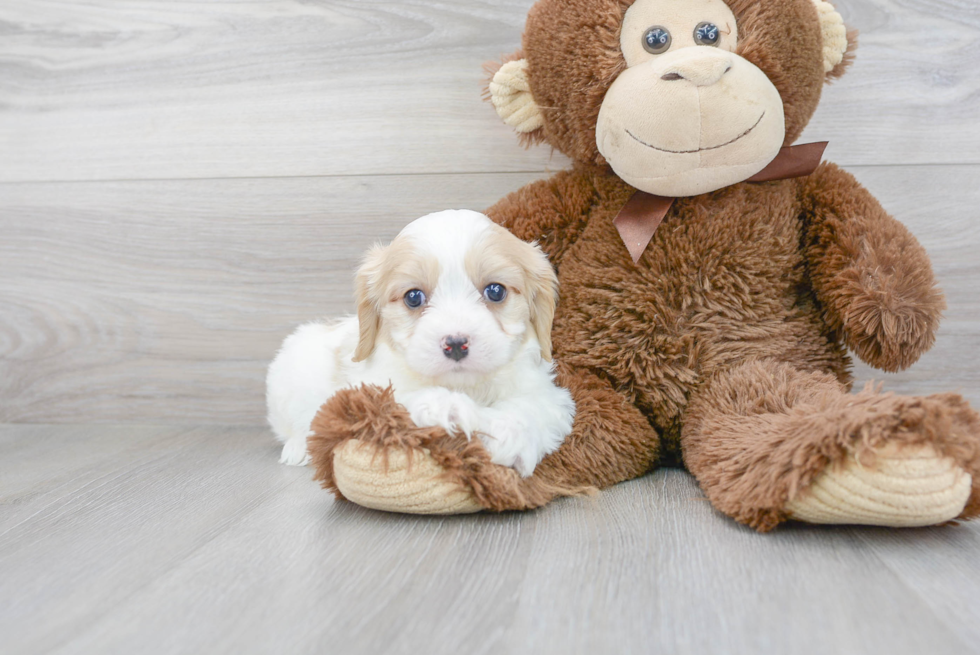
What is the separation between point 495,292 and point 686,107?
1.19 feet

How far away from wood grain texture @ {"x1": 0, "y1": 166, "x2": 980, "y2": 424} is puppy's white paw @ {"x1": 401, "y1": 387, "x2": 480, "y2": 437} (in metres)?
0.61

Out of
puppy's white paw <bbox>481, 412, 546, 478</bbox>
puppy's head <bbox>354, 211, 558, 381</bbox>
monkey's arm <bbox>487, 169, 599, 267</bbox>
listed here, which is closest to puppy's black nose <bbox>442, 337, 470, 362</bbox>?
puppy's head <bbox>354, 211, 558, 381</bbox>

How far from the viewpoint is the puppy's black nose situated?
37.4 inches

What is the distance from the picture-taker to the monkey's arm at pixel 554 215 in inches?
47.9

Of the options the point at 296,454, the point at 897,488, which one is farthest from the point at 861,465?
the point at 296,454

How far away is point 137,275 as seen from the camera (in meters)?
1.61

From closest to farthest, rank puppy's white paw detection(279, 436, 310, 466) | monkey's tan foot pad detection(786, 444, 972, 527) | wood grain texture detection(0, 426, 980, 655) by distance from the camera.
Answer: wood grain texture detection(0, 426, 980, 655) < monkey's tan foot pad detection(786, 444, 972, 527) < puppy's white paw detection(279, 436, 310, 466)

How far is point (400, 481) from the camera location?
910mm

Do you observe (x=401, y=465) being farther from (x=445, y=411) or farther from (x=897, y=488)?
(x=897, y=488)

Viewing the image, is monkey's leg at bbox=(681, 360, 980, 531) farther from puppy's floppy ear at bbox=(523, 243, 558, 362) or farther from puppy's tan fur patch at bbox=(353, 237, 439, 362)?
puppy's tan fur patch at bbox=(353, 237, 439, 362)

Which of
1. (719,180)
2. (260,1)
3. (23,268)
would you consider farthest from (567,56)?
(23,268)

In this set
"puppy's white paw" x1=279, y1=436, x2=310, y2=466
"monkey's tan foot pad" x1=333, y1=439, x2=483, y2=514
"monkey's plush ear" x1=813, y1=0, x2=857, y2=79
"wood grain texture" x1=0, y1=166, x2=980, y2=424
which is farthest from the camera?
"wood grain texture" x1=0, y1=166, x2=980, y2=424

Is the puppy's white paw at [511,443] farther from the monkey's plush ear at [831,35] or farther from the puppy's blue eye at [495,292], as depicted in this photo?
the monkey's plush ear at [831,35]

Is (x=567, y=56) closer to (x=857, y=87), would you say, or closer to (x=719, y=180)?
(x=719, y=180)
